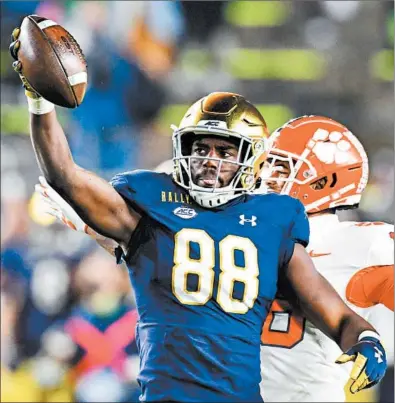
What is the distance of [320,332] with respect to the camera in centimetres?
256

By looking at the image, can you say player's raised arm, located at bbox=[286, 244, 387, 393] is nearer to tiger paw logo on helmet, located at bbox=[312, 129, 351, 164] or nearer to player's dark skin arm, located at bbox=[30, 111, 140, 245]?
player's dark skin arm, located at bbox=[30, 111, 140, 245]

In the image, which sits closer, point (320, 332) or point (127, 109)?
point (320, 332)

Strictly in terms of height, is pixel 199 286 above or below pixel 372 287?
above

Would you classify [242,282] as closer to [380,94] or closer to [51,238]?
[51,238]

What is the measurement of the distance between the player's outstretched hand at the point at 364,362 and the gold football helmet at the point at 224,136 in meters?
0.51

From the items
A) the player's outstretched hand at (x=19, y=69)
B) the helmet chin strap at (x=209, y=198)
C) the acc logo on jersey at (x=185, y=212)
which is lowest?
the acc logo on jersey at (x=185, y=212)

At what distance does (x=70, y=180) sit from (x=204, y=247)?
1.29ft

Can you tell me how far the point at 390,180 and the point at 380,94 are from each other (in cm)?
60

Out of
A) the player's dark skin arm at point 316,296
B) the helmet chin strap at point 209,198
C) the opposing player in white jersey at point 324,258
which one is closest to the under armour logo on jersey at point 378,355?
the player's dark skin arm at point 316,296

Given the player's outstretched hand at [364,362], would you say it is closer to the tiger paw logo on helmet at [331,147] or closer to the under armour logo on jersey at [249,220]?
the under armour logo on jersey at [249,220]

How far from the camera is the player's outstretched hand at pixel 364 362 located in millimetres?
2000

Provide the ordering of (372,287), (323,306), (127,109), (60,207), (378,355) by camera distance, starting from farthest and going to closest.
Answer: (127,109) < (372,287) < (60,207) < (323,306) < (378,355)

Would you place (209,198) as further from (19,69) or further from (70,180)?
(19,69)

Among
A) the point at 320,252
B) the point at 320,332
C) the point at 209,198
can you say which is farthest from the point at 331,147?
the point at 209,198
